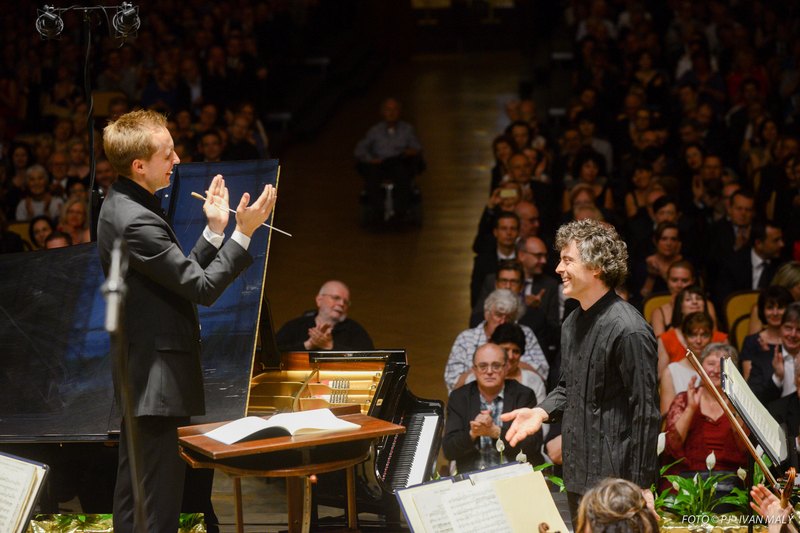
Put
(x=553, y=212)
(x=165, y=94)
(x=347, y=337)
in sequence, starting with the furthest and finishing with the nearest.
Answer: (x=165, y=94) < (x=553, y=212) < (x=347, y=337)

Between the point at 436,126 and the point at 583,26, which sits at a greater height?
the point at 583,26

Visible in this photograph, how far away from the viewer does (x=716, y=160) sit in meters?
9.03

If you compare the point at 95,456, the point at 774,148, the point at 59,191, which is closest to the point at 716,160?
the point at 774,148

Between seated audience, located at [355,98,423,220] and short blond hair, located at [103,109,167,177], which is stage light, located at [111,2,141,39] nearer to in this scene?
short blond hair, located at [103,109,167,177]

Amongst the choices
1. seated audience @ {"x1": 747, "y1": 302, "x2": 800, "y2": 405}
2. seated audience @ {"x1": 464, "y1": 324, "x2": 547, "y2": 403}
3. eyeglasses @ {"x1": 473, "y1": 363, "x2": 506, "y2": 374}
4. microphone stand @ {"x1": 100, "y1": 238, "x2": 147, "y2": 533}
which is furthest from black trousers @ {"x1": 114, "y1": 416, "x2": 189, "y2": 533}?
seated audience @ {"x1": 747, "y1": 302, "x2": 800, "y2": 405}

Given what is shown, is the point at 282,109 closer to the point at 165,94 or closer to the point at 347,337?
the point at 165,94

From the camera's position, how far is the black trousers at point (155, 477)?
3.55 meters

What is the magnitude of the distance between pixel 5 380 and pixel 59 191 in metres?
5.26

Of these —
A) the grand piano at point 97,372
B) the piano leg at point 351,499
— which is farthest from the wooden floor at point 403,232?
the piano leg at point 351,499

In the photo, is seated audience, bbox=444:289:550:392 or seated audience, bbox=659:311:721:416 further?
seated audience, bbox=444:289:550:392

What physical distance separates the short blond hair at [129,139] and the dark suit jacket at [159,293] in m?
0.08

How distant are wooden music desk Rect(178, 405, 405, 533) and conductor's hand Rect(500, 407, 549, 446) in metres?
0.37

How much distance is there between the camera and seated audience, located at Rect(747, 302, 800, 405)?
19.6 ft

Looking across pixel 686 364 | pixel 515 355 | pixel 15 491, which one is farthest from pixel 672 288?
pixel 15 491
